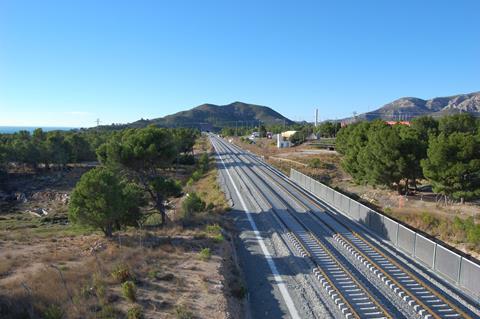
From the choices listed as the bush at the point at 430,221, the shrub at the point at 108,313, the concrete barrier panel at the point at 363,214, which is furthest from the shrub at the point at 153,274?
the bush at the point at 430,221

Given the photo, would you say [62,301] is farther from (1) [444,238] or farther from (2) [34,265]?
(1) [444,238]

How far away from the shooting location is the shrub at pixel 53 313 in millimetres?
11586

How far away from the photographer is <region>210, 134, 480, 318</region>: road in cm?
1448

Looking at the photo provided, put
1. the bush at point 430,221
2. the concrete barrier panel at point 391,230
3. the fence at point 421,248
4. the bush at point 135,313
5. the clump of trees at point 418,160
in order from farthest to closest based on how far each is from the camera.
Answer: the clump of trees at point 418,160 < the bush at point 430,221 < the concrete barrier panel at point 391,230 < the fence at point 421,248 < the bush at point 135,313

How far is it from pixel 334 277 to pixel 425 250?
5.67 meters

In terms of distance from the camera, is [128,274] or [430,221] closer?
[128,274]

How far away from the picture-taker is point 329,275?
58.5ft

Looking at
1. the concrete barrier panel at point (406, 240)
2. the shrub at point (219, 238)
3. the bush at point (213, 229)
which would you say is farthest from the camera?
the bush at point (213, 229)

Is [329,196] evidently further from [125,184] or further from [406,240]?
[125,184]

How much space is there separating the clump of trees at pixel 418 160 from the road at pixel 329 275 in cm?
937

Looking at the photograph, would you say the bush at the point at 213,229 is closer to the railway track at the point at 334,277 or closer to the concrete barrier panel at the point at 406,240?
the railway track at the point at 334,277

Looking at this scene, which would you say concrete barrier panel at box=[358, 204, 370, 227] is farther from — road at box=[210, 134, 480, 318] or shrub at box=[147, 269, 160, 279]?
shrub at box=[147, 269, 160, 279]

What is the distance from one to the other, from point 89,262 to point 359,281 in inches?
498

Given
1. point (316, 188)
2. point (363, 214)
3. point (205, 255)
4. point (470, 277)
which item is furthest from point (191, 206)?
point (470, 277)
